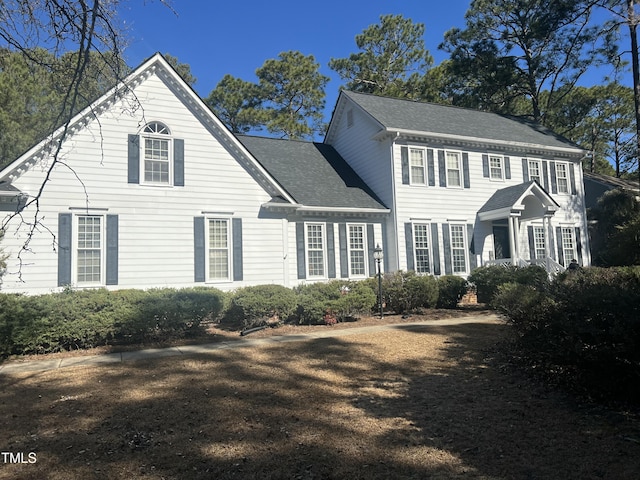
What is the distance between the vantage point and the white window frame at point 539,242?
21062 mm

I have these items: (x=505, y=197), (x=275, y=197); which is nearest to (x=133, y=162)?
(x=275, y=197)

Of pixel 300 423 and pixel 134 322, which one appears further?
pixel 134 322

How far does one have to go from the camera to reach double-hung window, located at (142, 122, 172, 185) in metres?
14.2

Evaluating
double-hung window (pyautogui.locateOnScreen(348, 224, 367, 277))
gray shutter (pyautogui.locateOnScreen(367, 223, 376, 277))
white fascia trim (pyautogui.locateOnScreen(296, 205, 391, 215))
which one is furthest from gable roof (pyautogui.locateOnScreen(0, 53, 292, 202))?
gray shutter (pyautogui.locateOnScreen(367, 223, 376, 277))

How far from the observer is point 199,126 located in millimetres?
15086

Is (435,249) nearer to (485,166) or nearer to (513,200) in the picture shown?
(513,200)

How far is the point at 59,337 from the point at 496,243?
1757 centimetres

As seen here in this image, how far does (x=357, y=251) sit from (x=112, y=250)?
8.92 m

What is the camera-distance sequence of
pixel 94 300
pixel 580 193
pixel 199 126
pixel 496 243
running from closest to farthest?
pixel 94 300 < pixel 199 126 < pixel 496 243 < pixel 580 193

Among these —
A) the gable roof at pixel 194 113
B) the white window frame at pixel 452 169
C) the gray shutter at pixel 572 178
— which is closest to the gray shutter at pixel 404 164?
the white window frame at pixel 452 169

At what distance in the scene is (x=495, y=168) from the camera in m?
20.6

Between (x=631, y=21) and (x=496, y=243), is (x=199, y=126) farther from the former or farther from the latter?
(x=631, y=21)

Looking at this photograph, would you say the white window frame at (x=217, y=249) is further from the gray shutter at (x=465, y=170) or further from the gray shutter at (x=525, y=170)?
the gray shutter at (x=525, y=170)

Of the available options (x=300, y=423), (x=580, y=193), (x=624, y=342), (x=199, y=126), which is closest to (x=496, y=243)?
(x=580, y=193)
